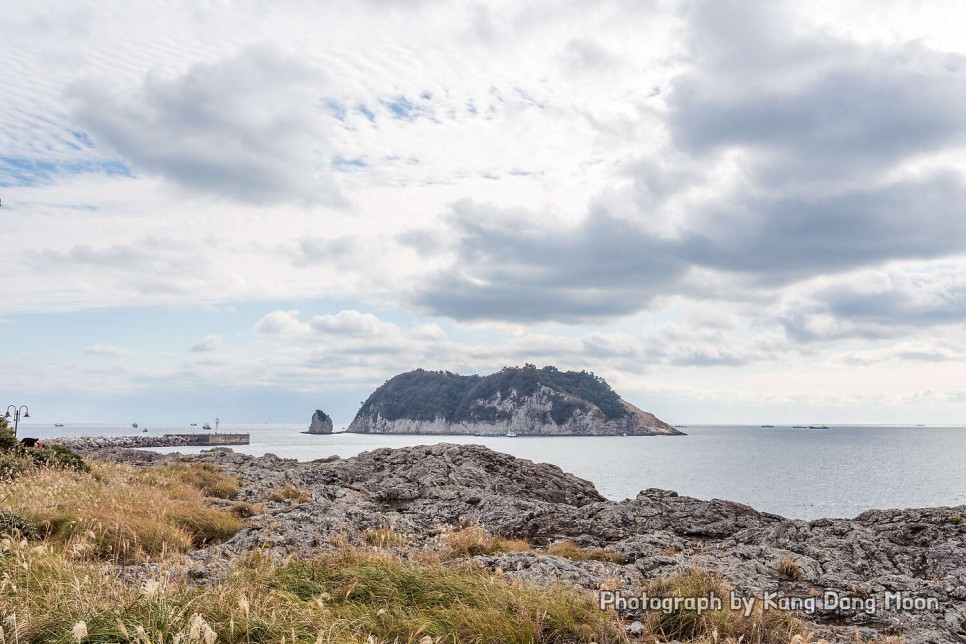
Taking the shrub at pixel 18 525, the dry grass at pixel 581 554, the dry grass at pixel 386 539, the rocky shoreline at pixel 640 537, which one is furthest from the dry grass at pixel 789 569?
the shrub at pixel 18 525

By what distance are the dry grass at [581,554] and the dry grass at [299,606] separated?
405 cm

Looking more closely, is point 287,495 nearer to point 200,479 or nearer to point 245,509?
point 245,509

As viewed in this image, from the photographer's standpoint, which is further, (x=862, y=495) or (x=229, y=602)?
(x=862, y=495)

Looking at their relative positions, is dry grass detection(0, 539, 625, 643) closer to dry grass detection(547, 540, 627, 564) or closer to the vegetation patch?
dry grass detection(547, 540, 627, 564)

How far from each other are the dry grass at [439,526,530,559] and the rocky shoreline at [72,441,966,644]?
1.55ft

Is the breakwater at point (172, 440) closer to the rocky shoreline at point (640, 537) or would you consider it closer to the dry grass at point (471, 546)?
the rocky shoreline at point (640, 537)

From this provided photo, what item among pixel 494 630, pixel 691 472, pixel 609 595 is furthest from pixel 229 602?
pixel 691 472

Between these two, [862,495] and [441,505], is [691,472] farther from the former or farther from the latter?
[441,505]

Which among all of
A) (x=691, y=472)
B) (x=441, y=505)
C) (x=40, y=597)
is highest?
(x=40, y=597)

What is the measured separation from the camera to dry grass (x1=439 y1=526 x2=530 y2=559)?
37.9 ft

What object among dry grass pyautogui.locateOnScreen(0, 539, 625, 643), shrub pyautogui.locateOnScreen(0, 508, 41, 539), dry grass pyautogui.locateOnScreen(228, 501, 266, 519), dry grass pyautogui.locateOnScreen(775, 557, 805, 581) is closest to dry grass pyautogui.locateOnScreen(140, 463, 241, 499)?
dry grass pyautogui.locateOnScreen(228, 501, 266, 519)

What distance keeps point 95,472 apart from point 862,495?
69496 millimetres

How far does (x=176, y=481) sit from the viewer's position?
20.0 meters

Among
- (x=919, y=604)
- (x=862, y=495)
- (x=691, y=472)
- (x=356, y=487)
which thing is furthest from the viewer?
(x=691, y=472)
